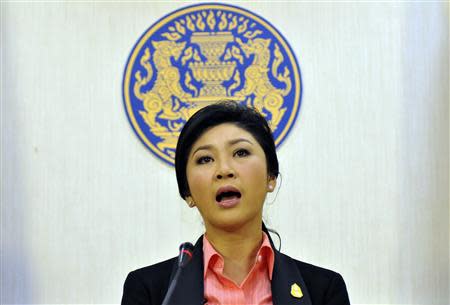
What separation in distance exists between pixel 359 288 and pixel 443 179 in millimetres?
494

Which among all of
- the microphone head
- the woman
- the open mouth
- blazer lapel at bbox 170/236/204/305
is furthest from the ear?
the microphone head

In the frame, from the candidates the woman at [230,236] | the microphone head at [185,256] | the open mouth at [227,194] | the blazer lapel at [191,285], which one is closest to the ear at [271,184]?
the woman at [230,236]

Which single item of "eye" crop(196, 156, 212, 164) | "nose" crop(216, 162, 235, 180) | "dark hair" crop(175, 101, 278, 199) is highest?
"dark hair" crop(175, 101, 278, 199)

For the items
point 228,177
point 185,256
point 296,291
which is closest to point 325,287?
point 296,291

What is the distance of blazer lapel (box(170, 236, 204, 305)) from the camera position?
1.43 m

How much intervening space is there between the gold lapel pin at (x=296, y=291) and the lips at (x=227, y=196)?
23cm

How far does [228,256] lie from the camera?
1.54m

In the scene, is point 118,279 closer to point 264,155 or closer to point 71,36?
point 71,36

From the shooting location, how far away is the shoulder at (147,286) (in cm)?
151

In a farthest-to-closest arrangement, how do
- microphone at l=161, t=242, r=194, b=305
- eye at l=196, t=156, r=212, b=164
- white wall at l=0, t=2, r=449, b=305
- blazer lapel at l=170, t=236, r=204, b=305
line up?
1. white wall at l=0, t=2, r=449, b=305
2. eye at l=196, t=156, r=212, b=164
3. blazer lapel at l=170, t=236, r=204, b=305
4. microphone at l=161, t=242, r=194, b=305

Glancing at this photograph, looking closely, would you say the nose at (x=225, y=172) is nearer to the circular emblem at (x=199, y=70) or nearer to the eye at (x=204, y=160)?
the eye at (x=204, y=160)

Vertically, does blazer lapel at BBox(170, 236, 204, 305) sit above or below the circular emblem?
below

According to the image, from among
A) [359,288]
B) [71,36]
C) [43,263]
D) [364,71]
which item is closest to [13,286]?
[43,263]

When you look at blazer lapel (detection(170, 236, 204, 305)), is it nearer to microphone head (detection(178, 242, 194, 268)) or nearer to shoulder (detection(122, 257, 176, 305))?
shoulder (detection(122, 257, 176, 305))
